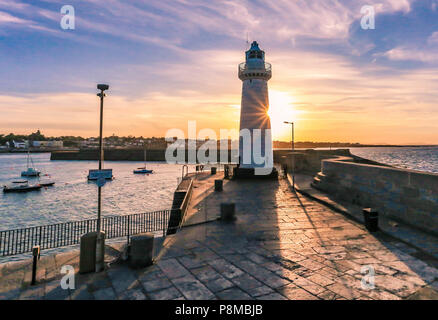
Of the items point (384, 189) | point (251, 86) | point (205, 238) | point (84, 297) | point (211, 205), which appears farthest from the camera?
point (251, 86)

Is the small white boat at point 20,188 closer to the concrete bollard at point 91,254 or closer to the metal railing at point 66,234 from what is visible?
the metal railing at point 66,234

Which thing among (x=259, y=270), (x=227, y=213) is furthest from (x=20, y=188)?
(x=259, y=270)

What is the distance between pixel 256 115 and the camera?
2403cm

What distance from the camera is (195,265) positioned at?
6.49 meters

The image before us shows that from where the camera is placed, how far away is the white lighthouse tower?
23969mm

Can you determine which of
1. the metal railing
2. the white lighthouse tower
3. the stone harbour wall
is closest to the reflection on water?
the metal railing

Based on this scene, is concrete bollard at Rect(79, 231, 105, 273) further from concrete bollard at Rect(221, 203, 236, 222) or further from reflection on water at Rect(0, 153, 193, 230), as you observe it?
reflection on water at Rect(0, 153, 193, 230)

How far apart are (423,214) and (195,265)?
847 cm

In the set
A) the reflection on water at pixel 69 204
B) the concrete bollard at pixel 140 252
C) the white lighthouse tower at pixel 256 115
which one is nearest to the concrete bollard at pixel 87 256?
the concrete bollard at pixel 140 252

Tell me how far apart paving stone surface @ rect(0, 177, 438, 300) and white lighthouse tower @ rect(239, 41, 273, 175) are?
1468cm

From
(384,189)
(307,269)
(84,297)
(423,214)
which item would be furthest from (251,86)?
(84,297)

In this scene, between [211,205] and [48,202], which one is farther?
[48,202]
